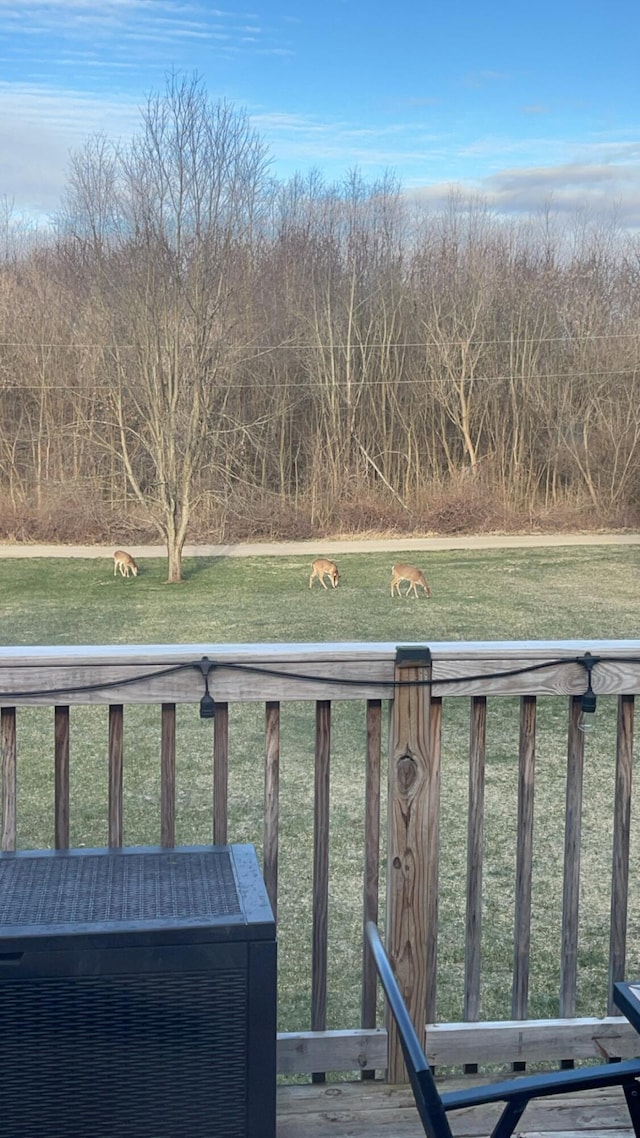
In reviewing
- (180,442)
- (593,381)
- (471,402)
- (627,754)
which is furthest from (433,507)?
(627,754)

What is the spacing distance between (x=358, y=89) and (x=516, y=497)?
12194 mm

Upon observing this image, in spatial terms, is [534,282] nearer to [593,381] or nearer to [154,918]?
[593,381]

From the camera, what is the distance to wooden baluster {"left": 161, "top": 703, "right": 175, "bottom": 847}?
2111 mm

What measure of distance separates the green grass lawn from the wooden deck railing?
1754 millimetres

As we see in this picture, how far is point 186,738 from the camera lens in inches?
328

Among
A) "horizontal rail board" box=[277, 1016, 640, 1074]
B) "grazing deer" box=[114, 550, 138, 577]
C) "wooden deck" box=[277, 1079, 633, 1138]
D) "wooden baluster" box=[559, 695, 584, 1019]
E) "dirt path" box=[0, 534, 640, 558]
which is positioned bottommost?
"dirt path" box=[0, 534, 640, 558]

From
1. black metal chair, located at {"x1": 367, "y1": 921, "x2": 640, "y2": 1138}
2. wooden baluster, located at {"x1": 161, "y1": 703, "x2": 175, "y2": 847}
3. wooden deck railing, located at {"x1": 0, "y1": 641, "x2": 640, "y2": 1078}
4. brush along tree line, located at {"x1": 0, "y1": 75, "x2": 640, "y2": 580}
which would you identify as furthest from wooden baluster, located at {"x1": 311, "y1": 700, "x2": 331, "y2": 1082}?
brush along tree line, located at {"x1": 0, "y1": 75, "x2": 640, "y2": 580}

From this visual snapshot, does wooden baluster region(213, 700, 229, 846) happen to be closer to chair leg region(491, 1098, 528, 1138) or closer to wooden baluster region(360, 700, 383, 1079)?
wooden baluster region(360, 700, 383, 1079)

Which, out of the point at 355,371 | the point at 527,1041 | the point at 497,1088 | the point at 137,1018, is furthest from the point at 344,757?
the point at 355,371

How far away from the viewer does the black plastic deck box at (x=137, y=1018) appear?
1484 mm

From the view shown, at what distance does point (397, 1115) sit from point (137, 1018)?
0.86 meters

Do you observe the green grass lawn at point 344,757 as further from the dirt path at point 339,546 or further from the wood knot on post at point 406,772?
the dirt path at point 339,546

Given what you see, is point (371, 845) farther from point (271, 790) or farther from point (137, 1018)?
point (137, 1018)

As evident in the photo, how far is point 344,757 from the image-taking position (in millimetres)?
7812
